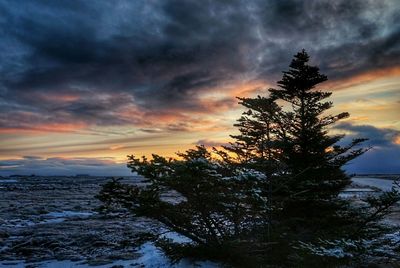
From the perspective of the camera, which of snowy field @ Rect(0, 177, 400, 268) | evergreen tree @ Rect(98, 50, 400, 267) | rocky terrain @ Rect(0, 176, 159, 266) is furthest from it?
rocky terrain @ Rect(0, 176, 159, 266)

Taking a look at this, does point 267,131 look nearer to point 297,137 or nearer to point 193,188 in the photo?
point 297,137

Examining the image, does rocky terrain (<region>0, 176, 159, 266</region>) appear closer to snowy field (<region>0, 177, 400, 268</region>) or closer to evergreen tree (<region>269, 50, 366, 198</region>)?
snowy field (<region>0, 177, 400, 268</region>)

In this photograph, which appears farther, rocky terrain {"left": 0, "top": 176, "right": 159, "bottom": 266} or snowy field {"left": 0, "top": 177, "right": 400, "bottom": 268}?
rocky terrain {"left": 0, "top": 176, "right": 159, "bottom": 266}

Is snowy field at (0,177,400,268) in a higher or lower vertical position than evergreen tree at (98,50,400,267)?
lower

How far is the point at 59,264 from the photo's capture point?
12.4 meters

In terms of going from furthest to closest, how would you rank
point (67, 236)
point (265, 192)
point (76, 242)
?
1. point (67, 236)
2. point (76, 242)
3. point (265, 192)

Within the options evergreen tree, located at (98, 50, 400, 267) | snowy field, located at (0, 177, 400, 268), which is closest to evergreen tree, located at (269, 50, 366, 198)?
evergreen tree, located at (98, 50, 400, 267)

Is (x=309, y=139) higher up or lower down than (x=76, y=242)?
higher up

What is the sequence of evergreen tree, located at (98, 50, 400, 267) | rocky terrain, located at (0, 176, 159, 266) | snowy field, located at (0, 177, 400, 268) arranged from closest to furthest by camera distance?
1. evergreen tree, located at (98, 50, 400, 267)
2. snowy field, located at (0, 177, 400, 268)
3. rocky terrain, located at (0, 176, 159, 266)

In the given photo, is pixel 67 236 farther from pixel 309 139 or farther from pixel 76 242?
pixel 309 139

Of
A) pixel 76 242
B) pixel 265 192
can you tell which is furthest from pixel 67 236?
pixel 265 192

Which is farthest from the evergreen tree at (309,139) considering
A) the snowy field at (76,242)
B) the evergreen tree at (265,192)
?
the snowy field at (76,242)

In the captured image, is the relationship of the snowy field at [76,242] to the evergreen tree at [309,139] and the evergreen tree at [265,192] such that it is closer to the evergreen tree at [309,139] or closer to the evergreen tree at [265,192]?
the evergreen tree at [265,192]

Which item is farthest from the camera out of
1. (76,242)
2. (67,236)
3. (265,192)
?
(67,236)
